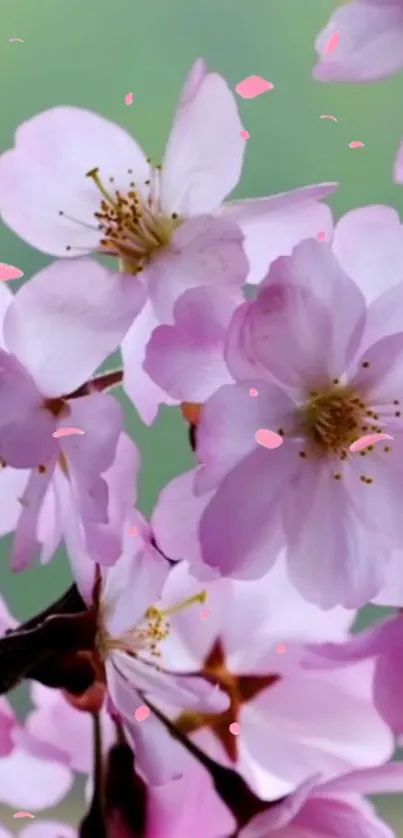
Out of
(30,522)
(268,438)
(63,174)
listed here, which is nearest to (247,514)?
(268,438)

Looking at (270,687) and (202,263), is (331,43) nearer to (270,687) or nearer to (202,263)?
(202,263)

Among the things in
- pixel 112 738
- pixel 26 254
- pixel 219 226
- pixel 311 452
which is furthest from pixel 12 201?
pixel 112 738

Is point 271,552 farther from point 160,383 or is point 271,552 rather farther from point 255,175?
point 255,175

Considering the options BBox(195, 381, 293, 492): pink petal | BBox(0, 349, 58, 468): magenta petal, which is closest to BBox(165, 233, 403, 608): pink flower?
BBox(195, 381, 293, 492): pink petal

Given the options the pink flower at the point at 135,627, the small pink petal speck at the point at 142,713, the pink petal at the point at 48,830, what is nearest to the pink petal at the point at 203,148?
the pink flower at the point at 135,627

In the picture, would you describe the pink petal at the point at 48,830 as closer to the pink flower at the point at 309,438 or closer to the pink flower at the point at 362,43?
the pink flower at the point at 309,438

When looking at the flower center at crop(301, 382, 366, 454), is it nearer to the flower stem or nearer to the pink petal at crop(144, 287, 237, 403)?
the pink petal at crop(144, 287, 237, 403)
